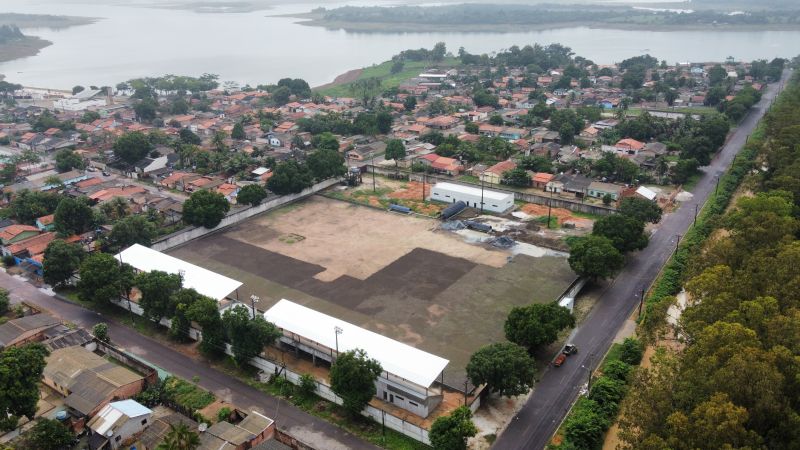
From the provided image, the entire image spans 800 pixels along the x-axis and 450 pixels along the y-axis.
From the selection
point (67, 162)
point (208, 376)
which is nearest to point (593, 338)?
point (208, 376)

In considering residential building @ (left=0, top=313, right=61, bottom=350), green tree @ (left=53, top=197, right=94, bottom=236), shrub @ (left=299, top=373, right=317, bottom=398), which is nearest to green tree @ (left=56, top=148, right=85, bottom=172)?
green tree @ (left=53, top=197, right=94, bottom=236)

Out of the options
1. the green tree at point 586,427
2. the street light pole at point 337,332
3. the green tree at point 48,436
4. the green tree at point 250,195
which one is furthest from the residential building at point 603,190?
the green tree at point 48,436

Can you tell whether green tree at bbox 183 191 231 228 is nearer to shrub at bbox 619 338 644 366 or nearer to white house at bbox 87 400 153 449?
white house at bbox 87 400 153 449

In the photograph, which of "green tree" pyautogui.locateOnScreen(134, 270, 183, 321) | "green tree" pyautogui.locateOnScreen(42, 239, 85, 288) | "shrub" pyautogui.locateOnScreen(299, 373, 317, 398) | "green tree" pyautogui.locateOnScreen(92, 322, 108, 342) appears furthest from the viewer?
"green tree" pyautogui.locateOnScreen(42, 239, 85, 288)

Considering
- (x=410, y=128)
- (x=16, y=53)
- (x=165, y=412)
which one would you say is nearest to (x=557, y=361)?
(x=165, y=412)

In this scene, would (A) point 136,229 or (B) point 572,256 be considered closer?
(B) point 572,256

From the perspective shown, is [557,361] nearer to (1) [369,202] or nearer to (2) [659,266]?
(2) [659,266]
